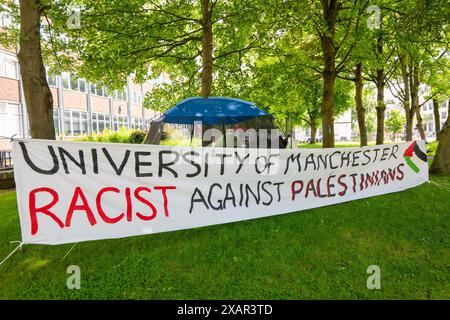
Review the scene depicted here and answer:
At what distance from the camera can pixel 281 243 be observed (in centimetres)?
443

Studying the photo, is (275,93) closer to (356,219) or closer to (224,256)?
(356,219)

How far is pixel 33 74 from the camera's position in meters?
5.82

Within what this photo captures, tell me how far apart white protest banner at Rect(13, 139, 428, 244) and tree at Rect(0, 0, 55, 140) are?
304cm

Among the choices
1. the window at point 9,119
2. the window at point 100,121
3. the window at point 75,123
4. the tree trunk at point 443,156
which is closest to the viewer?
the tree trunk at point 443,156

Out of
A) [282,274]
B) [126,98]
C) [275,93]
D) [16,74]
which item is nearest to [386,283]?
[282,274]

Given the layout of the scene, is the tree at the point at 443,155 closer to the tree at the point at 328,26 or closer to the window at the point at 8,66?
the tree at the point at 328,26

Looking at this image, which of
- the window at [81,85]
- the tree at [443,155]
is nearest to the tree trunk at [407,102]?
the tree at [443,155]

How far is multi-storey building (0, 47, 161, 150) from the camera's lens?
67.4 ft

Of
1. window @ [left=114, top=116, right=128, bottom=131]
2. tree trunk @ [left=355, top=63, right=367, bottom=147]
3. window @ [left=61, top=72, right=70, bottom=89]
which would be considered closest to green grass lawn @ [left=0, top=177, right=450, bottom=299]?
tree trunk @ [left=355, top=63, right=367, bottom=147]

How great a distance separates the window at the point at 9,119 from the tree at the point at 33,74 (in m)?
18.6

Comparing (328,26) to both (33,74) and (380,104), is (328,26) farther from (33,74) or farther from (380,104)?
(380,104)

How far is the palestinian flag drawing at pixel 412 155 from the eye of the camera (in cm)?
718

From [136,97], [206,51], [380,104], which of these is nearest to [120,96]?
[136,97]
